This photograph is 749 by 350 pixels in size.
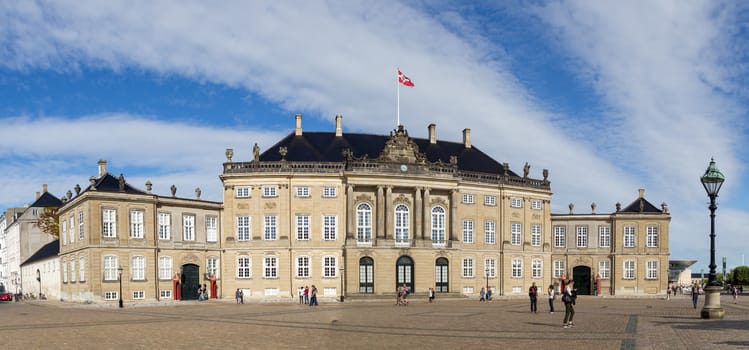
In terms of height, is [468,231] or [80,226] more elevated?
[80,226]

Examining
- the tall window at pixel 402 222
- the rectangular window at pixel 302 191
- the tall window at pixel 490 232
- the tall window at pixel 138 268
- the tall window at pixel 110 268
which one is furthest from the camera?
the tall window at pixel 490 232

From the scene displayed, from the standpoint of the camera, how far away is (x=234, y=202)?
205ft

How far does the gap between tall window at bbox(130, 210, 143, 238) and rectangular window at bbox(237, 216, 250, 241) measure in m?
8.39

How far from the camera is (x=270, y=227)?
62344 mm

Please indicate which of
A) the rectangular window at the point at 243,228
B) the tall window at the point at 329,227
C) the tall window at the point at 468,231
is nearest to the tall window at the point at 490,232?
the tall window at the point at 468,231

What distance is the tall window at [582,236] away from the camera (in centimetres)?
7788

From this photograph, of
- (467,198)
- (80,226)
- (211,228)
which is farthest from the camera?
(467,198)

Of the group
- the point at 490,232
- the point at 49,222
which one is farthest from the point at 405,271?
the point at 49,222

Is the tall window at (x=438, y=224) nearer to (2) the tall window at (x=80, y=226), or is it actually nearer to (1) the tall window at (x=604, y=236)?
(1) the tall window at (x=604, y=236)

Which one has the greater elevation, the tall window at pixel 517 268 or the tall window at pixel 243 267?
the tall window at pixel 243 267

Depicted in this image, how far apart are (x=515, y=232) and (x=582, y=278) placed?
39.0 feet

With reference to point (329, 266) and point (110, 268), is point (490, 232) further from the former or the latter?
point (110, 268)

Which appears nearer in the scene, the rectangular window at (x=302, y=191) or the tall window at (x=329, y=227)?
the rectangular window at (x=302, y=191)

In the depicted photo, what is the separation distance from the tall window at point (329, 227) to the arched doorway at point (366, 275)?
11.1 feet
